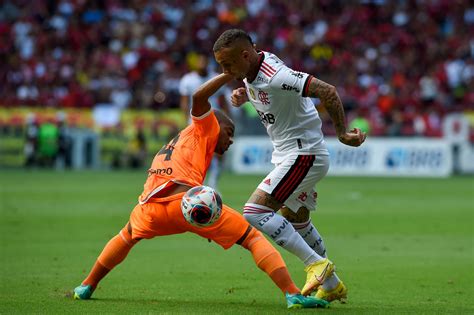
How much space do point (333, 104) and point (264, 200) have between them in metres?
1.04

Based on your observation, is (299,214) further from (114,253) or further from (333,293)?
(114,253)

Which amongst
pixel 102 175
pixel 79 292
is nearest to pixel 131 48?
pixel 102 175

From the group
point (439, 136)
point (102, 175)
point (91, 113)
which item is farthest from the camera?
point (91, 113)

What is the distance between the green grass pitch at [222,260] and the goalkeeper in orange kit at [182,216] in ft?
0.94

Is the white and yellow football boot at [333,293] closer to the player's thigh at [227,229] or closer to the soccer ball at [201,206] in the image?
the player's thigh at [227,229]

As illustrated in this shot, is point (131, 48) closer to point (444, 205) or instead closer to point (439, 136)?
point (439, 136)

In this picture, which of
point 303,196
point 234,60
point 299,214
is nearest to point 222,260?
point 299,214

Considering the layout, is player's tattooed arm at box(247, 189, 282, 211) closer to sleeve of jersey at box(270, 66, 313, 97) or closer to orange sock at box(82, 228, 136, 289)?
sleeve of jersey at box(270, 66, 313, 97)

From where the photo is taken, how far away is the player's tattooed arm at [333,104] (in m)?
7.52

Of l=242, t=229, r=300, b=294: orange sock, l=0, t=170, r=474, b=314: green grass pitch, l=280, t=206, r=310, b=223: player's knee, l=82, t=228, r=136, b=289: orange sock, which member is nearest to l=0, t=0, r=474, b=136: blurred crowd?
l=0, t=170, r=474, b=314: green grass pitch

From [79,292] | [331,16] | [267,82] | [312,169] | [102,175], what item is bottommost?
[102,175]

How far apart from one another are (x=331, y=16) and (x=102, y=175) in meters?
14.4

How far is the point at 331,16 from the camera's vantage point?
39281 mm

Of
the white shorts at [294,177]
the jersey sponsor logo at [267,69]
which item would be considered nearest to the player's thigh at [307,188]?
the white shorts at [294,177]
